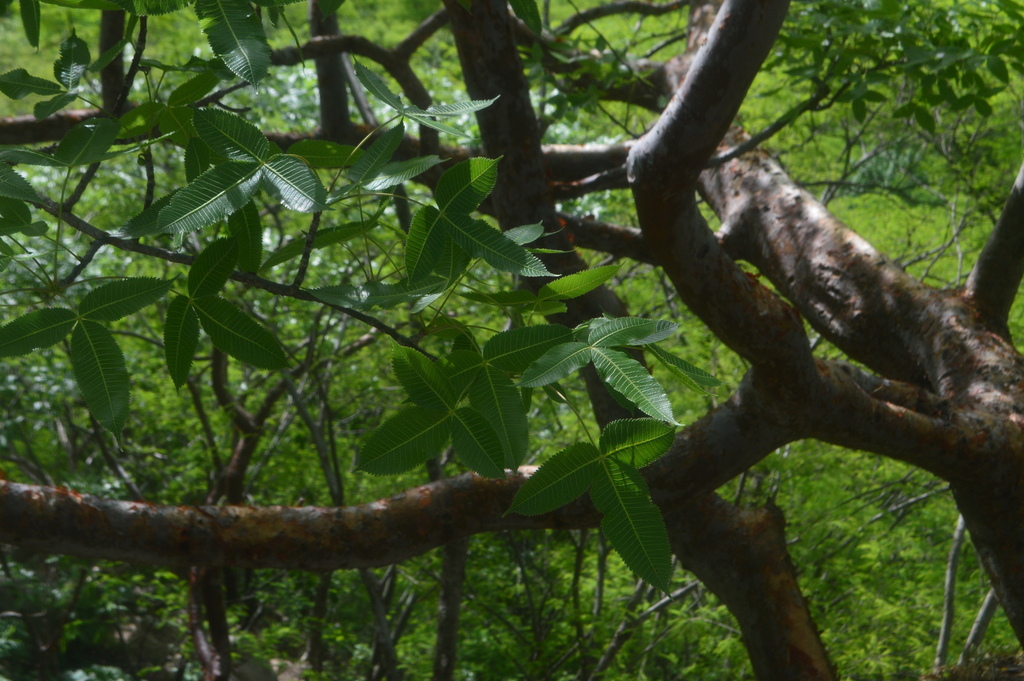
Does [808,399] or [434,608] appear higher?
[434,608]

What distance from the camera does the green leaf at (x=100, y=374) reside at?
896mm

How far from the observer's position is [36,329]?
2.95 ft

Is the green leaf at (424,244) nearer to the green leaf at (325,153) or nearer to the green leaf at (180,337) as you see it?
the green leaf at (325,153)

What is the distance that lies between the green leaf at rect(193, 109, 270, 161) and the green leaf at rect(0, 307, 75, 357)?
10.8 inches

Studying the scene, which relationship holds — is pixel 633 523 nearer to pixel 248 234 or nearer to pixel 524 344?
pixel 524 344

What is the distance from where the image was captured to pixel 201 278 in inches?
36.6

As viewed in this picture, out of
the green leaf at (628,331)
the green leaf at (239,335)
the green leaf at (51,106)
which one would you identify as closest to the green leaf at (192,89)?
the green leaf at (51,106)

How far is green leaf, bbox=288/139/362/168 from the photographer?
98 centimetres

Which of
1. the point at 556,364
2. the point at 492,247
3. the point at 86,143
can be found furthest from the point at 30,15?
the point at 556,364

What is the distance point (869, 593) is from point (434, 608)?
341 centimetres

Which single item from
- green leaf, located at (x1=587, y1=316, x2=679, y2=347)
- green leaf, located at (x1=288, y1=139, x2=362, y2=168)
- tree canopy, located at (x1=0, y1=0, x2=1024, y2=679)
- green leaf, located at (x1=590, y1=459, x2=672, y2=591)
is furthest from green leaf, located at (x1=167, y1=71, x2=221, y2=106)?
green leaf, located at (x1=590, y1=459, x2=672, y2=591)

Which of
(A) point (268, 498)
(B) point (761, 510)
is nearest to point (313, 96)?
(A) point (268, 498)

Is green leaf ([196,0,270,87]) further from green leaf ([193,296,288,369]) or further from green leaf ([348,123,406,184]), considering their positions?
green leaf ([193,296,288,369])

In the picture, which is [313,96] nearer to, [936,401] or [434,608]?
[434,608]
